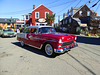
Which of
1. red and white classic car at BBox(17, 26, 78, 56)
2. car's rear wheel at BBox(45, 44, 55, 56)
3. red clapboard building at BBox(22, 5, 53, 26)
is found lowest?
car's rear wheel at BBox(45, 44, 55, 56)

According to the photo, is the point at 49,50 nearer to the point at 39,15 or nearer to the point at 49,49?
the point at 49,49

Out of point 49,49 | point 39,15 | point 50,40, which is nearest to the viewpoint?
point 50,40

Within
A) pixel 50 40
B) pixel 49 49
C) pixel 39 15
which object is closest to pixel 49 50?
pixel 49 49

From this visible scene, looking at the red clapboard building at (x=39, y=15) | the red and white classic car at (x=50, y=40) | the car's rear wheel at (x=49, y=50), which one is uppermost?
the red clapboard building at (x=39, y=15)

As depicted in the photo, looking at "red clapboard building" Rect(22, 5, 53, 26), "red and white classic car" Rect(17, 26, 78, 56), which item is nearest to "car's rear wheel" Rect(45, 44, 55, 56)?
"red and white classic car" Rect(17, 26, 78, 56)

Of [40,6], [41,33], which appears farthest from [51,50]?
[40,6]

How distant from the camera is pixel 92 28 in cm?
2414

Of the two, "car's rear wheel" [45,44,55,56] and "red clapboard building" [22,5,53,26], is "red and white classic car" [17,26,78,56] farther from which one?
"red clapboard building" [22,5,53,26]

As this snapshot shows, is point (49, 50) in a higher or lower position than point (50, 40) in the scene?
lower

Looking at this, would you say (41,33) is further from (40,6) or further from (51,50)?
(40,6)

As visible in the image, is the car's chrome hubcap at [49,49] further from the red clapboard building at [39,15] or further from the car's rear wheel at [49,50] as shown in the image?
the red clapboard building at [39,15]

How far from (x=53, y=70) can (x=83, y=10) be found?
34139 millimetres

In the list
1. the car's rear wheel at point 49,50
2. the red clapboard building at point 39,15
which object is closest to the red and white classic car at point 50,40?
the car's rear wheel at point 49,50

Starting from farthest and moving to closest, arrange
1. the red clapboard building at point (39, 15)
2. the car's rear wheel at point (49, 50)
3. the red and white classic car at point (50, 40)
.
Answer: the red clapboard building at point (39, 15) → the car's rear wheel at point (49, 50) → the red and white classic car at point (50, 40)
